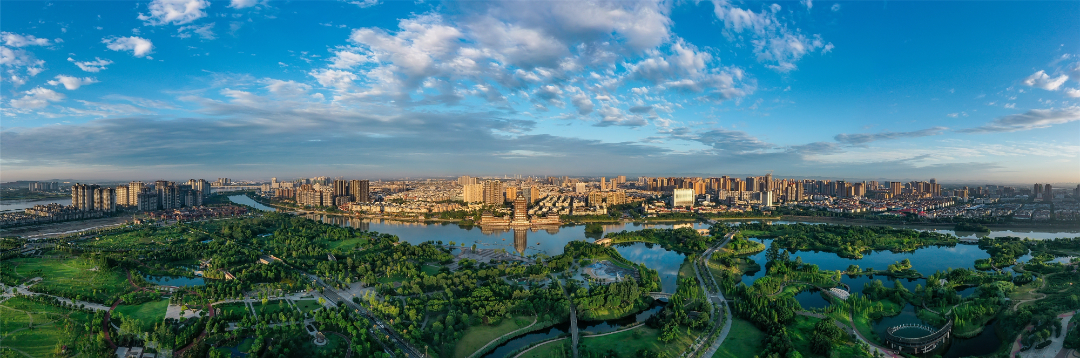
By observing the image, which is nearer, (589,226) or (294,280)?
(294,280)

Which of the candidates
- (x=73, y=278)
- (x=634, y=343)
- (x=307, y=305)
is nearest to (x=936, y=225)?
(x=634, y=343)

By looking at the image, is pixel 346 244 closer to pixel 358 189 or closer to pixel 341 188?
pixel 341 188

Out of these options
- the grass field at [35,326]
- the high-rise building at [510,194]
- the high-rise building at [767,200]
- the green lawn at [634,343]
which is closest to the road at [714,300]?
the green lawn at [634,343]

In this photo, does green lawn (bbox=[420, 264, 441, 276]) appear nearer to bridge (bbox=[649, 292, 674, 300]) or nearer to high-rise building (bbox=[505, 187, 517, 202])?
bridge (bbox=[649, 292, 674, 300])

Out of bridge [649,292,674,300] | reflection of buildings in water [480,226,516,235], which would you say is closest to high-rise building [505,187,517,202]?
reflection of buildings in water [480,226,516,235]

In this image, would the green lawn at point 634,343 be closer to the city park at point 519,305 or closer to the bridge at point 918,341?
the city park at point 519,305

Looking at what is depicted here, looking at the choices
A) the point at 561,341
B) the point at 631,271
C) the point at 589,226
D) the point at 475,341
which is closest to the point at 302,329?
the point at 475,341

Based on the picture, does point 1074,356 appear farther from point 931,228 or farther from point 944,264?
point 931,228
